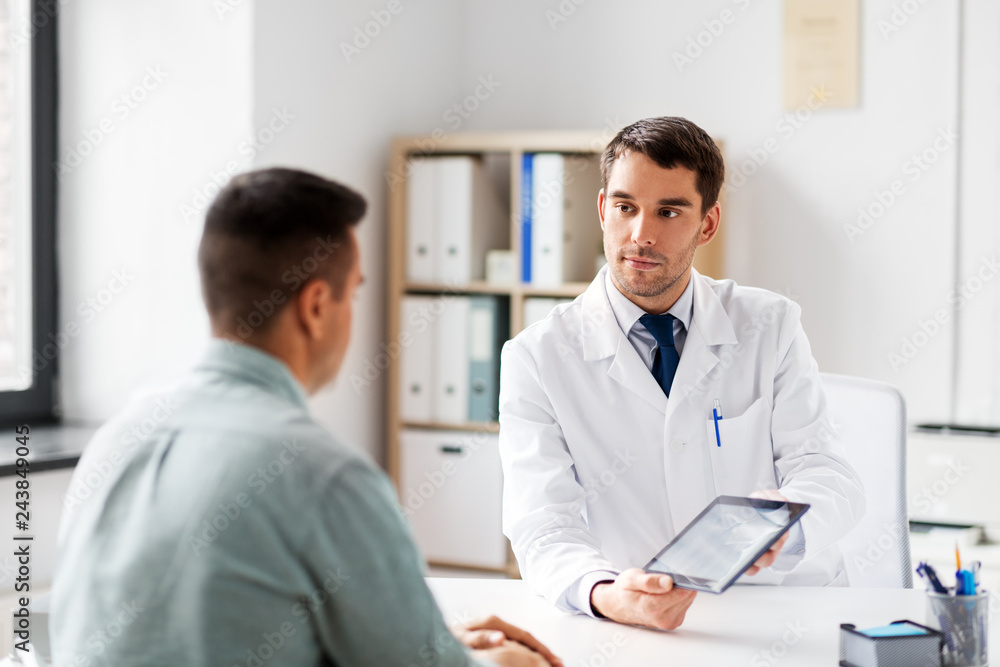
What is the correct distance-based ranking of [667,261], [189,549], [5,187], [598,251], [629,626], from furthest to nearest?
[598,251] < [5,187] < [667,261] < [629,626] < [189,549]

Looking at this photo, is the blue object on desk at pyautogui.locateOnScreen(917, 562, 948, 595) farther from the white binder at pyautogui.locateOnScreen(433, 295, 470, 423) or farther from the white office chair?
the white binder at pyautogui.locateOnScreen(433, 295, 470, 423)

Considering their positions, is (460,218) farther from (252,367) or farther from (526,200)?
(252,367)

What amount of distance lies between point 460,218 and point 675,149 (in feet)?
4.89

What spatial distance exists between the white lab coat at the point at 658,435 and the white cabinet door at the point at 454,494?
4.81 ft

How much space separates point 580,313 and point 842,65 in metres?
1.79

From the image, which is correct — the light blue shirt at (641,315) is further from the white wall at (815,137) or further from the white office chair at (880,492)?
the white wall at (815,137)

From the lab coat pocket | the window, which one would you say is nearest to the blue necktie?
the lab coat pocket

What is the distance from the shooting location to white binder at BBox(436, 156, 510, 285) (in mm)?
3174

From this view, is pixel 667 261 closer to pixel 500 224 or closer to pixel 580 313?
pixel 580 313

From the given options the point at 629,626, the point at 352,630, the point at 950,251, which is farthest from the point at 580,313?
the point at 950,251

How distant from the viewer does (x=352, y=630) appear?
84 cm

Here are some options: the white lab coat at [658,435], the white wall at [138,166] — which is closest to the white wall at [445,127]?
the white wall at [138,166]

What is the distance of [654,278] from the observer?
176 centimetres

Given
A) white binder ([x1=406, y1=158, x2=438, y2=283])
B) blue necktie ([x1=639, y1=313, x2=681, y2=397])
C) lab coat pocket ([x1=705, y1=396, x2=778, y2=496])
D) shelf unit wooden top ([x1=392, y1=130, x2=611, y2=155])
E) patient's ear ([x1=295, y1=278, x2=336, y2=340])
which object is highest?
shelf unit wooden top ([x1=392, y1=130, x2=611, y2=155])
